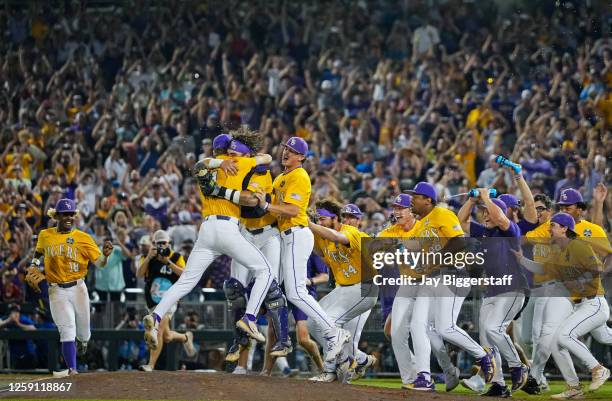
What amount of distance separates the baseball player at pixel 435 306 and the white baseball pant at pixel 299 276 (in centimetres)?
91

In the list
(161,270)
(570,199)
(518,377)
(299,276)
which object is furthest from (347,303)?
(161,270)

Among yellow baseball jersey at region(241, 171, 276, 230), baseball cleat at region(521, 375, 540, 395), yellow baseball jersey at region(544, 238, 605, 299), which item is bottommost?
baseball cleat at region(521, 375, 540, 395)

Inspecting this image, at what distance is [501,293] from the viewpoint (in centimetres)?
1267

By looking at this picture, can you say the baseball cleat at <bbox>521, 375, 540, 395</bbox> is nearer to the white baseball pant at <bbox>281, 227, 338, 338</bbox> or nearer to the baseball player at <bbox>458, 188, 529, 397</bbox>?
the baseball player at <bbox>458, 188, 529, 397</bbox>

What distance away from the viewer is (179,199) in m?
19.0

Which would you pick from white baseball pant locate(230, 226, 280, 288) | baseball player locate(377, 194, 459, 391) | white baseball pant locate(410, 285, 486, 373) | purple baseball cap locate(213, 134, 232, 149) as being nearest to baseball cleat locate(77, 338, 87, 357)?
white baseball pant locate(230, 226, 280, 288)

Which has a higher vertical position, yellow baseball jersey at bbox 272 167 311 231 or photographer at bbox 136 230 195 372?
yellow baseball jersey at bbox 272 167 311 231

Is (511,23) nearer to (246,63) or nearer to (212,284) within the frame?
(246,63)

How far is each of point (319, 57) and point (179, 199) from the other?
18.7 feet

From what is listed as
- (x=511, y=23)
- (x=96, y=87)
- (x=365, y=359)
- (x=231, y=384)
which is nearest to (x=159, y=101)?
(x=96, y=87)

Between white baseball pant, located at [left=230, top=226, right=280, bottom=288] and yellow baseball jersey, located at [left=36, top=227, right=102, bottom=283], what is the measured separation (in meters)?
2.66

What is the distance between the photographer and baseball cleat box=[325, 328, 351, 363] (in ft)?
38.8

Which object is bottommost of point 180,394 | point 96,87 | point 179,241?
point 180,394

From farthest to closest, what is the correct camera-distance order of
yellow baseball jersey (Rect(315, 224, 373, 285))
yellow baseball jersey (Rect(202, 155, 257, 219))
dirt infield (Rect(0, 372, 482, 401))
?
yellow baseball jersey (Rect(315, 224, 373, 285)) → yellow baseball jersey (Rect(202, 155, 257, 219)) → dirt infield (Rect(0, 372, 482, 401))
